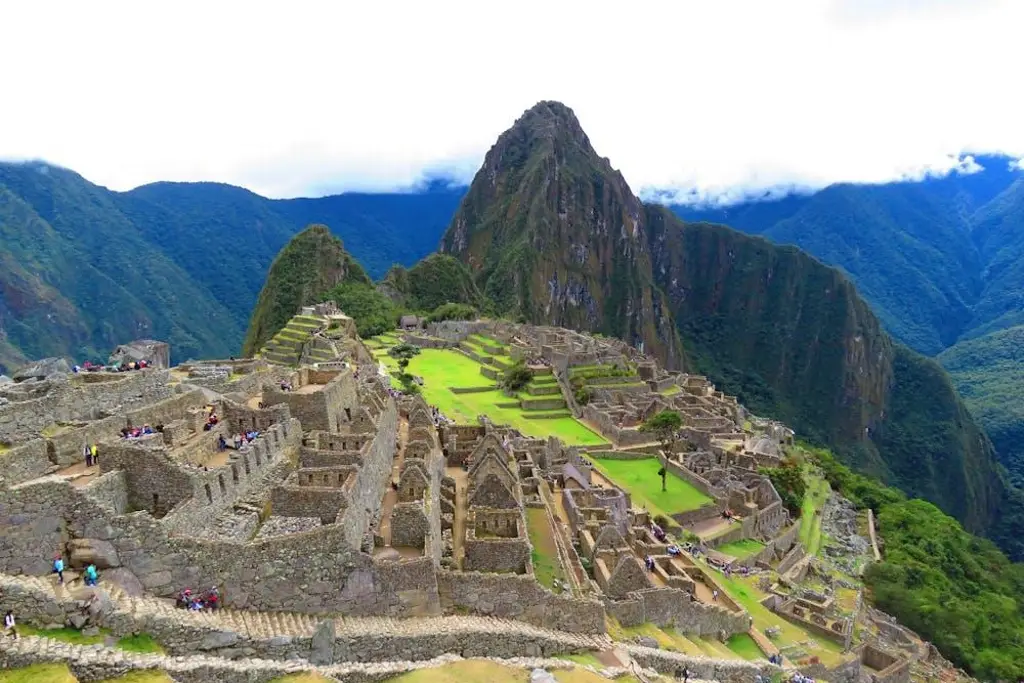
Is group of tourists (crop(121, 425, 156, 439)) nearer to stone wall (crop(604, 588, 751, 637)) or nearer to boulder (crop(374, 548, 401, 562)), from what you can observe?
boulder (crop(374, 548, 401, 562))

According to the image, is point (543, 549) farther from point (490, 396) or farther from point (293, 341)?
point (293, 341)

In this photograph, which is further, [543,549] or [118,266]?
[118,266]

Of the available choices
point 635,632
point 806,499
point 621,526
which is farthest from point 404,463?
point 806,499

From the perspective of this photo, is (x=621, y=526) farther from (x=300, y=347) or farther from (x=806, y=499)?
(x=300, y=347)

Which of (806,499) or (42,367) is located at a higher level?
(42,367)

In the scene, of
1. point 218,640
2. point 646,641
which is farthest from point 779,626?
point 218,640

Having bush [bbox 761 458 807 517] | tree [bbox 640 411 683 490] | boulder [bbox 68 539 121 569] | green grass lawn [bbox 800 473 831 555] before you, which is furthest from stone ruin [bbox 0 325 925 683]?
tree [bbox 640 411 683 490]
